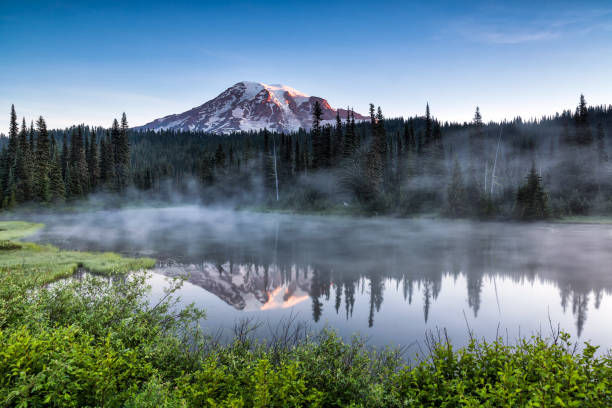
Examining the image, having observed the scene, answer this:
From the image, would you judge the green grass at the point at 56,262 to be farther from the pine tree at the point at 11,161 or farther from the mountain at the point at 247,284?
the pine tree at the point at 11,161

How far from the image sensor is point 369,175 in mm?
72750

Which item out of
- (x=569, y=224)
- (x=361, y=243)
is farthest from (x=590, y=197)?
(x=361, y=243)

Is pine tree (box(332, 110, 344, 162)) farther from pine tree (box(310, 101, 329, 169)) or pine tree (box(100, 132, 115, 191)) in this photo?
pine tree (box(100, 132, 115, 191))

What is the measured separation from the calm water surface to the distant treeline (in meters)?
17.8

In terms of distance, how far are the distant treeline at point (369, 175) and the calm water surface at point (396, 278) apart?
1780cm

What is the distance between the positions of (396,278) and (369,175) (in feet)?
164

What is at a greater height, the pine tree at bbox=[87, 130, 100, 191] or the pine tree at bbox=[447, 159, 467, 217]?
the pine tree at bbox=[87, 130, 100, 191]

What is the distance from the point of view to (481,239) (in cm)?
4266

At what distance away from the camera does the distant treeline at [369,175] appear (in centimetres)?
6456

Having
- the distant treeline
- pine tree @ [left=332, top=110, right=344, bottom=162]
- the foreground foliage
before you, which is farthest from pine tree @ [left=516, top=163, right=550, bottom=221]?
the foreground foliage

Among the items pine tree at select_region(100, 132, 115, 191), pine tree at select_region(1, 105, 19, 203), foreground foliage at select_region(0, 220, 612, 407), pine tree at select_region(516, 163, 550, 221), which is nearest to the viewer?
foreground foliage at select_region(0, 220, 612, 407)

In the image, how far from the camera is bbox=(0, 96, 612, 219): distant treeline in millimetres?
64562

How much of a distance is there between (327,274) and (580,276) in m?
18.8

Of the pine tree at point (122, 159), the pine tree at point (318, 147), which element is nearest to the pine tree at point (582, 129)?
the pine tree at point (318, 147)
